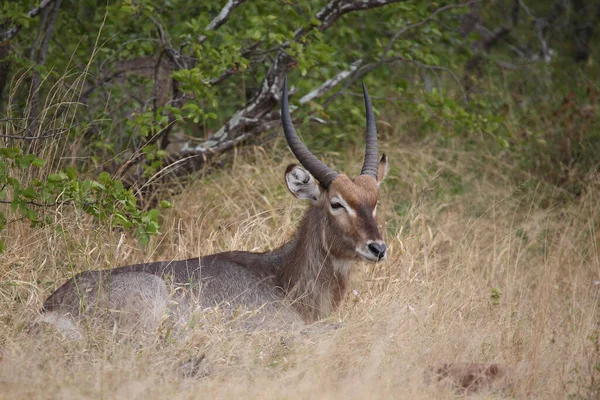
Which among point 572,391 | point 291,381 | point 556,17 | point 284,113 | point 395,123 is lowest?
point 556,17

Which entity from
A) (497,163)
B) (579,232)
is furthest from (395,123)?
(579,232)

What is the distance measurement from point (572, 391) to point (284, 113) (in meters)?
2.64

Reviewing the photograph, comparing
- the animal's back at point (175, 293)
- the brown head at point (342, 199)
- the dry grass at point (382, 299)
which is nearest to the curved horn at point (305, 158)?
the brown head at point (342, 199)

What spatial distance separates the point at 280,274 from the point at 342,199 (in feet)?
2.48

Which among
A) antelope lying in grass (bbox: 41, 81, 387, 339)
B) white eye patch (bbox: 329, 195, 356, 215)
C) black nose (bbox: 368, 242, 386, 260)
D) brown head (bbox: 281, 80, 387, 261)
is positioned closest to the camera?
antelope lying in grass (bbox: 41, 81, 387, 339)

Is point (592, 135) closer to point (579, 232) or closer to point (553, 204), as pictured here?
point (553, 204)

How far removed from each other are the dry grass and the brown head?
461 mm

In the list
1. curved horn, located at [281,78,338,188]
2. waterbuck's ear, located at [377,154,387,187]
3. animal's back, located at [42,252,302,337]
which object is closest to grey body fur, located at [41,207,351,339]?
animal's back, located at [42,252,302,337]

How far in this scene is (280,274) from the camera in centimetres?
578

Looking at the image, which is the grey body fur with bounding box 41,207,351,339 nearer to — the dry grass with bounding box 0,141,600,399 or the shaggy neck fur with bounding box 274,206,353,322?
the shaggy neck fur with bounding box 274,206,353,322

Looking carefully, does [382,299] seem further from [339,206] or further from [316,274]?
[339,206]

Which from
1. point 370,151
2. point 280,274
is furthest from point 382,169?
point 280,274

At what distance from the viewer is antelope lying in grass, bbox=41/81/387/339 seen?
501 cm

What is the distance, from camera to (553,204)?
8055 millimetres
